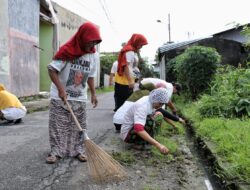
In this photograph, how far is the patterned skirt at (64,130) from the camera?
444 cm

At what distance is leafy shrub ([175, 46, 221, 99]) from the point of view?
1121 cm

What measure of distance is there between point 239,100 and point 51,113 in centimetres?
417

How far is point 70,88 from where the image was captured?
443 centimetres

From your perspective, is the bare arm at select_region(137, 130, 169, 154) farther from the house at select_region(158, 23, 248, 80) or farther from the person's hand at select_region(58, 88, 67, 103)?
the house at select_region(158, 23, 248, 80)

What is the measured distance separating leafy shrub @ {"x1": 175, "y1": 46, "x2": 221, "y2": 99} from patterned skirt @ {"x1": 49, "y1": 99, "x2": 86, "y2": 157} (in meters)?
7.28

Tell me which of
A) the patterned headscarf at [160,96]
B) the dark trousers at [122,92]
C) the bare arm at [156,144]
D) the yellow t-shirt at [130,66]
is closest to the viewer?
the bare arm at [156,144]

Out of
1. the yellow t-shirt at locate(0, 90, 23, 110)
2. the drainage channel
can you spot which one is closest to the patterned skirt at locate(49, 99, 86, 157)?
the drainage channel

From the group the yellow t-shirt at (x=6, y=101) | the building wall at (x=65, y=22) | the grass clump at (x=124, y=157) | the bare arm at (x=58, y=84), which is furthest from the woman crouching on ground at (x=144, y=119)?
the building wall at (x=65, y=22)

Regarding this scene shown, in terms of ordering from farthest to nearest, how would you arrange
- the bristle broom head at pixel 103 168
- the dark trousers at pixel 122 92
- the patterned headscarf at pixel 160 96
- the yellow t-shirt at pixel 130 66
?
the dark trousers at pixel 122 92 < the yellow t-shirt at pixel 130 66 < the patterned headscarf at pixel 160 96 < the bristle broom head at pixel 103 168

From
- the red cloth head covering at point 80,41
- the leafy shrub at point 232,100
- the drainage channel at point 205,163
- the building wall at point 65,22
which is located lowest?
the drainage channel at point 205,163

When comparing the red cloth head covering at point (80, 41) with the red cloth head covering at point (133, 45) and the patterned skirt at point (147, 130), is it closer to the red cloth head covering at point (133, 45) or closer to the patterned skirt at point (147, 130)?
the patterned skirt at point (147, 130)

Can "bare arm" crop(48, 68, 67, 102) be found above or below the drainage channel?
above

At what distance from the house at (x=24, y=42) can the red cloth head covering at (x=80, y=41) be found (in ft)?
24.2

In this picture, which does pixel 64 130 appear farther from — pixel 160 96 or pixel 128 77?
pixel 128 77
